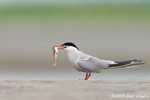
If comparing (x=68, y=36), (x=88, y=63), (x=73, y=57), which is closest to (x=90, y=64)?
(x=88, y=63)

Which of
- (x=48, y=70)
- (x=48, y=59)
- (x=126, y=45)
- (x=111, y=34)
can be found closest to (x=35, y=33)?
(x=111, y=34)

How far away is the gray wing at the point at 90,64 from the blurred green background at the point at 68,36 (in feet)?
6.04

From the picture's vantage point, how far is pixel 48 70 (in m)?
14.4

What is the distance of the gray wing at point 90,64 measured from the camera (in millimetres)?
9195

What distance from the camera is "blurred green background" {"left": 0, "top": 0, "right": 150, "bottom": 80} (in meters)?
14.1
